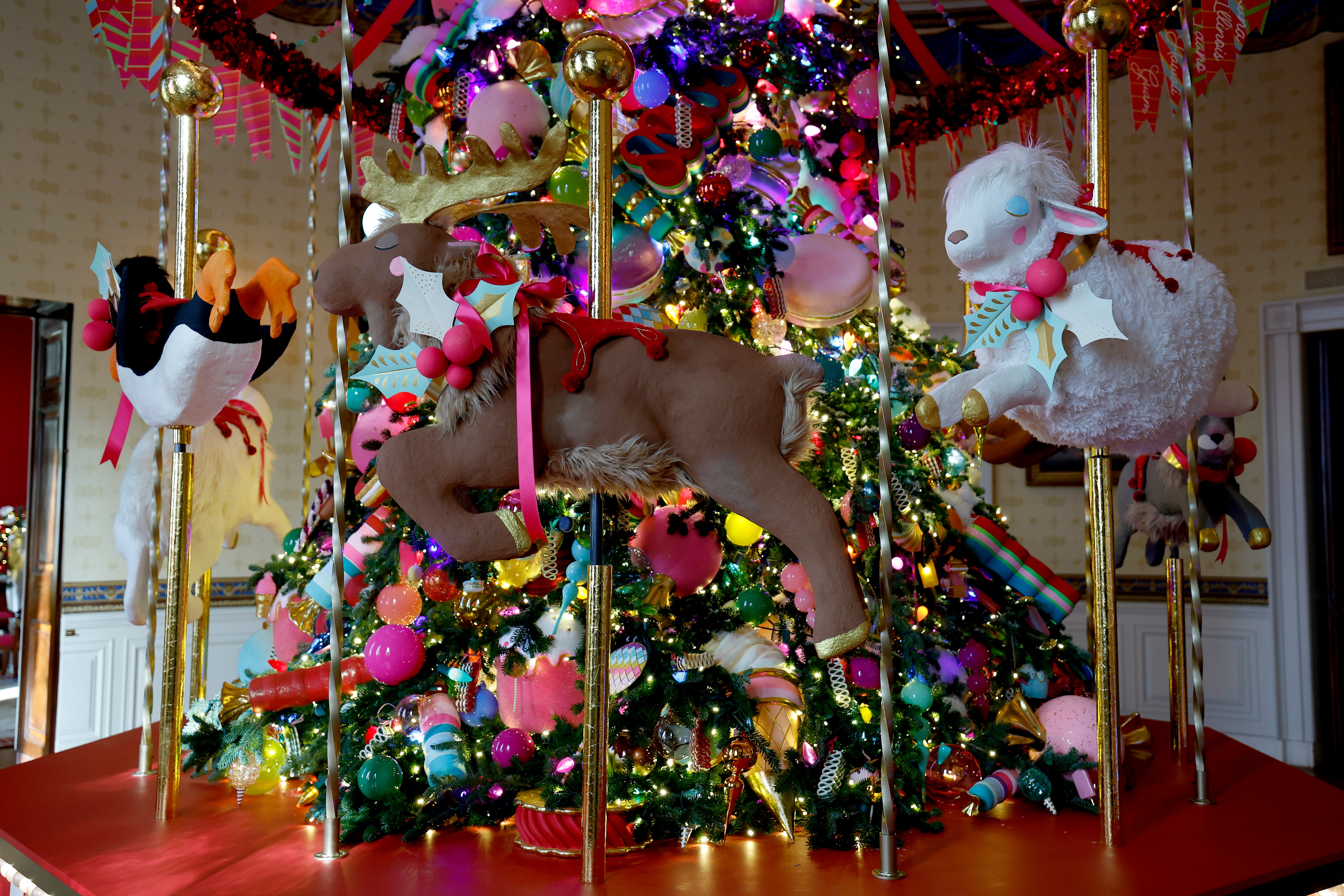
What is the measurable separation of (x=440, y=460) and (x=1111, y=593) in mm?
1119

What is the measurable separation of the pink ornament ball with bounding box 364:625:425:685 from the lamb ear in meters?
1.43

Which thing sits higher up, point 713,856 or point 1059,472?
point 1059,472

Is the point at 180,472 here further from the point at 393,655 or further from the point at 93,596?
the point at 93,596

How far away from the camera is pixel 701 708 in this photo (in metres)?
1.90

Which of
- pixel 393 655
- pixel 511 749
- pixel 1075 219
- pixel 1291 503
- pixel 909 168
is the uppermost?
pixel 909 168

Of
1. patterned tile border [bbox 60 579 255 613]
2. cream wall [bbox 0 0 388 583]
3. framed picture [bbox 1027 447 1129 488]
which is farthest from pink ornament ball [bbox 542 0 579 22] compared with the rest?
framed picture [bbox 1027 447 1129 488]

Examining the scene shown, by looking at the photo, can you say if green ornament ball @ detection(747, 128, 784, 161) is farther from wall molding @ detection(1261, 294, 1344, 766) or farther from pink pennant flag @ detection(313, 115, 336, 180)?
wall molding @ detection(1261, 294, 1344, 766)

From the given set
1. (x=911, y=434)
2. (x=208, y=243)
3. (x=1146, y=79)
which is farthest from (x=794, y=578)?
(x=1146, y=79)

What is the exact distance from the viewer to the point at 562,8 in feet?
6.77

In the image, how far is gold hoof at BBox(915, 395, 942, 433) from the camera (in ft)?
4.72

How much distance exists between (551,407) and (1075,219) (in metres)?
0.84

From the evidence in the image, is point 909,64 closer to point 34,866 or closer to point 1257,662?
point 1257,662

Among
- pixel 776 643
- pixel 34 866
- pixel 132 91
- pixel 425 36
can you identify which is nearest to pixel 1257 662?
pixel 776 643

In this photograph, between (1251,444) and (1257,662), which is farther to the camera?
(1257,662)
